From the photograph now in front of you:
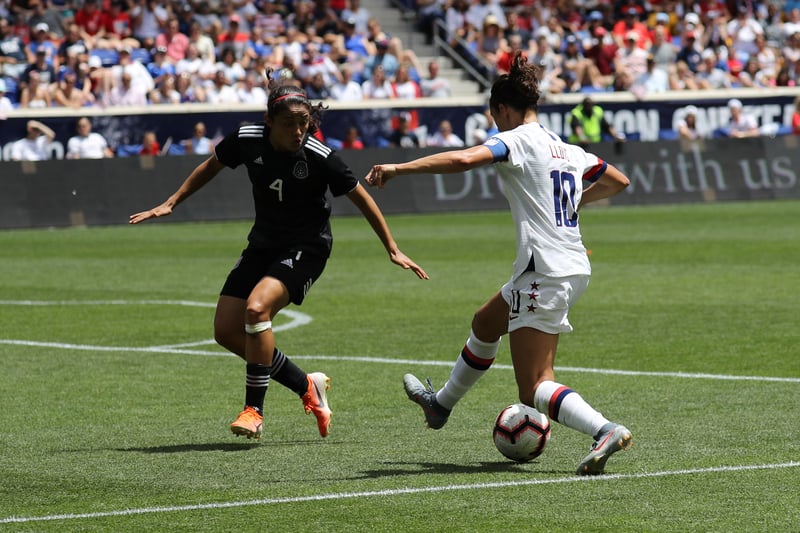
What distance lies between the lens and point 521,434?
23.7ft

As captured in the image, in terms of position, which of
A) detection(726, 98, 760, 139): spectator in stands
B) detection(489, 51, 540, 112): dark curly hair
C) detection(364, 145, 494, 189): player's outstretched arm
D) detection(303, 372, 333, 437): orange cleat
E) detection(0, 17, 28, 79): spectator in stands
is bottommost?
detection(726, 98, 760, 139): spectator in stands

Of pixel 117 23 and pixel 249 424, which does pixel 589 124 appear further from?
pixel 249 424

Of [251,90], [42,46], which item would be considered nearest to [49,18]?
[42,46]

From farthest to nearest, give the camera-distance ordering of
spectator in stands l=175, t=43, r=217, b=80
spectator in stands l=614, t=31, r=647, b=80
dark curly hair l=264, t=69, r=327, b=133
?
1. spectator in stands l=614, t=31, r=647, b=80
2. spectator in stands l=175, t=43, r=217, b=80
3. dark curly hair l=264, t=69, r=327, b=133

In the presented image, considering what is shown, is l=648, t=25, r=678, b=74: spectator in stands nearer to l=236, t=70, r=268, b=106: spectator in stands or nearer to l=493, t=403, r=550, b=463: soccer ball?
l=236, t=70, r=268, b=106: spectator in stands

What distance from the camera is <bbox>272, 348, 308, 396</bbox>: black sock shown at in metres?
8.49

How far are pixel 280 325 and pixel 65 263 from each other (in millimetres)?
7011

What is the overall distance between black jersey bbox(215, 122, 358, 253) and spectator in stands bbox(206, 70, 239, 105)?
21341 millimetres

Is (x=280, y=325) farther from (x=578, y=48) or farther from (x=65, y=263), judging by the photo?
(x=578, y=48)

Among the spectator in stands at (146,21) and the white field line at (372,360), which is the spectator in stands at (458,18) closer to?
the spectator in stands at (146,21)

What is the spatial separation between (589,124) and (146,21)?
9449mm

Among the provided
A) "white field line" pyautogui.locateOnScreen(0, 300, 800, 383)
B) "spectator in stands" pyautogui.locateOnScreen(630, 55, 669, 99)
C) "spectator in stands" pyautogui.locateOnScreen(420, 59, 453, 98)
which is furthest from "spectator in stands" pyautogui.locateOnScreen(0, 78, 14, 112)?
"spectator in stands" pyautogui.locateOnScreen(630, 55, 669, 99)

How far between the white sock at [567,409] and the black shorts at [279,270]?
183 centimetres

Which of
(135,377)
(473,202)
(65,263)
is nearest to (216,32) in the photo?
(473,202)
